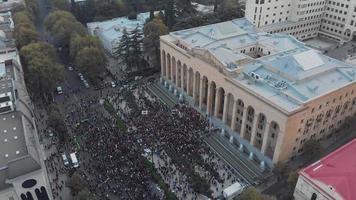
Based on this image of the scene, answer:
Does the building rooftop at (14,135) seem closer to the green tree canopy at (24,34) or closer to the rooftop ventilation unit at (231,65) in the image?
the green tree canopy at (24,34)

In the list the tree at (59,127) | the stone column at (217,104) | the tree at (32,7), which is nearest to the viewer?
the tree at (59,127)

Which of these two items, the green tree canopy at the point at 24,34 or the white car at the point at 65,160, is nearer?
the white car at the point at 65,160

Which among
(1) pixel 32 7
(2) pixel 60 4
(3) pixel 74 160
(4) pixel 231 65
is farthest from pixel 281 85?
(1) pixel 32 7

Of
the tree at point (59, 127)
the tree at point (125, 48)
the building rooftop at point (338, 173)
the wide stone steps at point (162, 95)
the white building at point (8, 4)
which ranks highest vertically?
the white building at point (8, 4)

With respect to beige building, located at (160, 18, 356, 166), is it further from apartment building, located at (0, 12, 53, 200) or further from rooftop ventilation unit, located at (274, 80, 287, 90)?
apartment building, located at (0, 12, 53, 200)

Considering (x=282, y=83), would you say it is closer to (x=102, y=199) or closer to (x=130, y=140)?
(x=130, y=140)

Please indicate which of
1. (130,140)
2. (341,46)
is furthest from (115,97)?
(341,46)

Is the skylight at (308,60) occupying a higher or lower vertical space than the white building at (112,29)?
higher

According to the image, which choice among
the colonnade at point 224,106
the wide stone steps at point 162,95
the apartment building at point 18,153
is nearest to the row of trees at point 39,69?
the apartment building at point 18,153
